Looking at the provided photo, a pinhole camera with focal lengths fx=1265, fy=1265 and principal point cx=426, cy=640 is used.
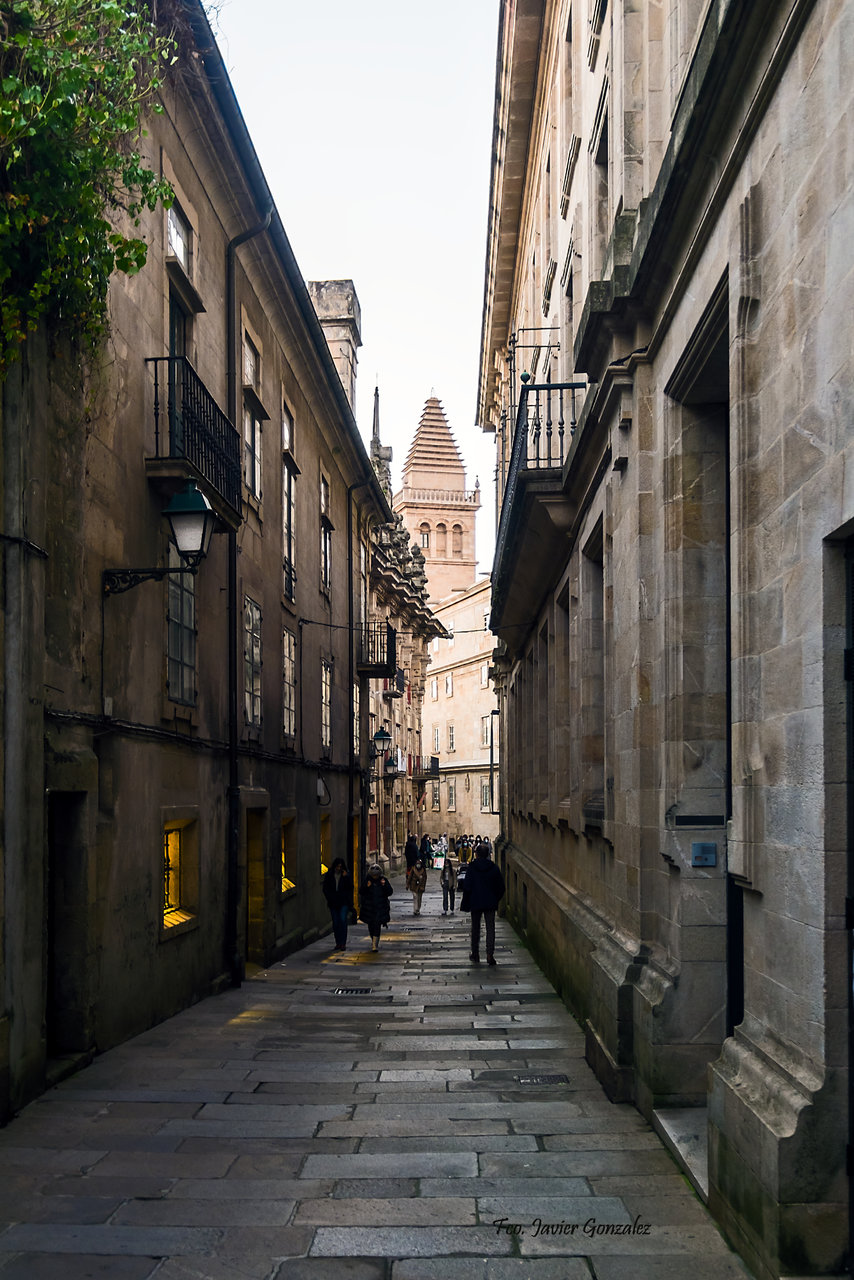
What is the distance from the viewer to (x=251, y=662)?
17016 millimetres

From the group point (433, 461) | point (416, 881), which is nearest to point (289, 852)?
point (416, 881)

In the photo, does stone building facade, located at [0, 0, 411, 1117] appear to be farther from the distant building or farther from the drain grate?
the distant building

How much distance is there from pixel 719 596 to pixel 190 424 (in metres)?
6.66

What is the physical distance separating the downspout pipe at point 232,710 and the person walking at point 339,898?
4296mm

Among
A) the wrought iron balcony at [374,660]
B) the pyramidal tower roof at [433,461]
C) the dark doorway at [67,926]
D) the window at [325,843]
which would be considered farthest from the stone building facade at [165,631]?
the pyramidal tower roof at [433,461]

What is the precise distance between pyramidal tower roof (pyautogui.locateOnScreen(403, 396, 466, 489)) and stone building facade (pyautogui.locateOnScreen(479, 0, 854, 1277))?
337 feet

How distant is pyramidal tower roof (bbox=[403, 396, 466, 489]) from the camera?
384 feet

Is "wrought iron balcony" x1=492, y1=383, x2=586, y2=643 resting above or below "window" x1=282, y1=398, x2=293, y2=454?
below

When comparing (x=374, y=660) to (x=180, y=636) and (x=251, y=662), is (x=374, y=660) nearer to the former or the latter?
(x=251, y=662)

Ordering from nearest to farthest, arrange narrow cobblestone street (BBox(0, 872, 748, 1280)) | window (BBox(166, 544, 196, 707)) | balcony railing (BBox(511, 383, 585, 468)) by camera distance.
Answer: narrow cobblestone street (BBox(0, 872, 748, 1280)), window (BBox(166, 544, 196, 707)), balcony railing (BBox(511, 383, 585, 468))

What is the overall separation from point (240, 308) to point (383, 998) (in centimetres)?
893

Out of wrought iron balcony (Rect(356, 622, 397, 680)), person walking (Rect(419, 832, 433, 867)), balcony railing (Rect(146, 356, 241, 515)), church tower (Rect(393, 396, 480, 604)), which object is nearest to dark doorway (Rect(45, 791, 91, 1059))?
balcony railing (Rect(146, 356, 241, 515))

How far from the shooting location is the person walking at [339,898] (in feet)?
64.4

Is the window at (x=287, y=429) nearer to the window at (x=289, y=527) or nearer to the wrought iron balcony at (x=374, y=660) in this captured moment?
the window at (x=289, y=527)
